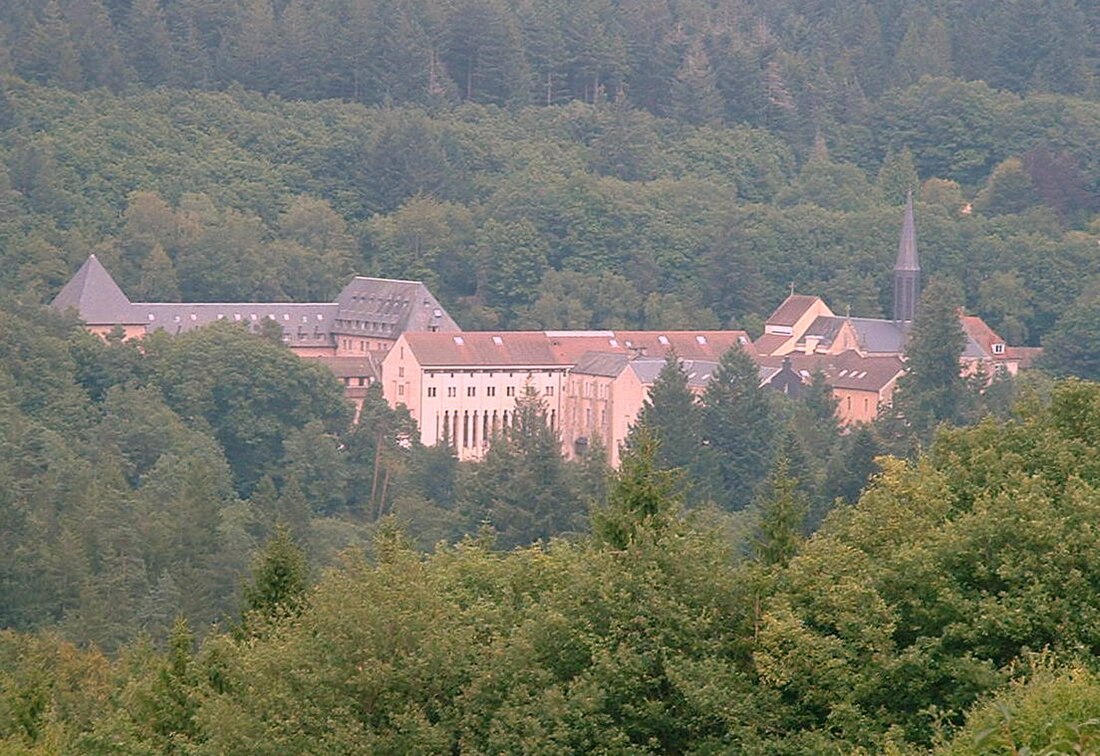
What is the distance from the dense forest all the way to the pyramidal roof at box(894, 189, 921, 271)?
2184 mm

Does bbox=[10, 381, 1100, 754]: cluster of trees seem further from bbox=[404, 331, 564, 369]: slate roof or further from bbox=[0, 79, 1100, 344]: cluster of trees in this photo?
bbox=[0, 79, 1100, 344]: cluster of trees

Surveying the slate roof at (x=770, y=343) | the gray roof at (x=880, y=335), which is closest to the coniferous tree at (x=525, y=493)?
the slate roof at (x=770, y=343)

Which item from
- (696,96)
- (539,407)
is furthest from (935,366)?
(696,96)

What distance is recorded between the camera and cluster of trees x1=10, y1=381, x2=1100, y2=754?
84.2ft

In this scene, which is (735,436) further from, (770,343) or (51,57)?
(51,57)

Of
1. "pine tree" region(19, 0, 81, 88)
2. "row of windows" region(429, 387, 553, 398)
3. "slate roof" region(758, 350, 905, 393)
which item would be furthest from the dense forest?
"row of windows" region(429, 387, 553, 398)

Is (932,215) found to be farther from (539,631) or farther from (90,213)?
(539,631)

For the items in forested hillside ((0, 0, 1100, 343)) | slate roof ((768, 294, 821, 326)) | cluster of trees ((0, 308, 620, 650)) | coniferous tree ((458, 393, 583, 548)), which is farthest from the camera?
forested hillside ((0, 0, 1100, 343))

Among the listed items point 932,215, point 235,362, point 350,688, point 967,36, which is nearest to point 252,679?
point 350,688

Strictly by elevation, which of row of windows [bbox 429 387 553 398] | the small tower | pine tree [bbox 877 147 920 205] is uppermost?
pine tree [bbox 877 147 920 205]

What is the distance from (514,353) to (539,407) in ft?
29.8

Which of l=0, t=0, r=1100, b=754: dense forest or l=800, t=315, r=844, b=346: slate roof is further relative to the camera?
l=800, t=315, r=844, b=346: slate roof

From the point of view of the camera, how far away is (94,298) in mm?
101375

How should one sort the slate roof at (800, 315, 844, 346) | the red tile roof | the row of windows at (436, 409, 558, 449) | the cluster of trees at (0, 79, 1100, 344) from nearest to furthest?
the row of windows at (436, 409, 558, 449) < the red tile roof < the slate roof at (800, 315, 844, 346) < the cluster of trees at (0, 79, 1100, 344)
